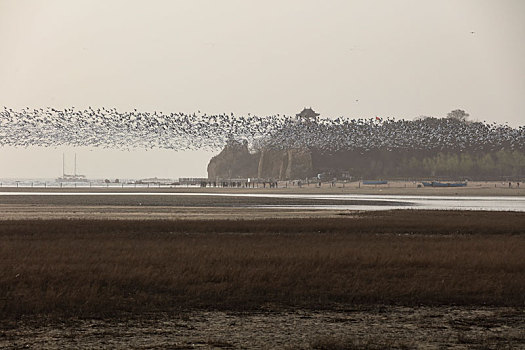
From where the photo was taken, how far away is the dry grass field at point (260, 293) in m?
15.7

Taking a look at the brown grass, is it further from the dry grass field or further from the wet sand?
the wet sand

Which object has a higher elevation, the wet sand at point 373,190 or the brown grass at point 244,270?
the brown grass at point 244,270

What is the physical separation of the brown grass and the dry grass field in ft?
0.17

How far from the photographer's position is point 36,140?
650 ft

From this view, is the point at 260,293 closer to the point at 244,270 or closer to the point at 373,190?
the point at 244,270

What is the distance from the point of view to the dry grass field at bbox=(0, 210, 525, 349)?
51.4 ft

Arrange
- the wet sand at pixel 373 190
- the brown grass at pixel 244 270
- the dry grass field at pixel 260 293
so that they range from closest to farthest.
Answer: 1. the dry grass field at pixel 260 293
2. the brown grass at pixel 244 270
3. the wet sand at pixel 373 190

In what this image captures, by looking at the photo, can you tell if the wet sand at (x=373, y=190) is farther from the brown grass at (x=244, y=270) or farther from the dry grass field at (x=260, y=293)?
the dry grass field at (x=260, y=293)

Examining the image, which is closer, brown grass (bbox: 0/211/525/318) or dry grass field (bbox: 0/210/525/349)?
dry grass field (bbox: 0/210/525/349)

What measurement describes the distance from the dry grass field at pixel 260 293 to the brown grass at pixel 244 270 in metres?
0.05

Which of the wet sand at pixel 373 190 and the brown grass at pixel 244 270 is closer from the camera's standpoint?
the brown grass at pixel 244 270

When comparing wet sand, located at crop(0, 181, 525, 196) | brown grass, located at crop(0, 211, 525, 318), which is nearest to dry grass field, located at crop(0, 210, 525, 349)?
brown grass, located at crop(0, 211, 525, 318)

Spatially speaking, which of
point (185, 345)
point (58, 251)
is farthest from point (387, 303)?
point (58, 251)

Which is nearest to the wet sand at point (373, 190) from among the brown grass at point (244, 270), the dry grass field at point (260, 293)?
the brown grass at point (244, 270)
